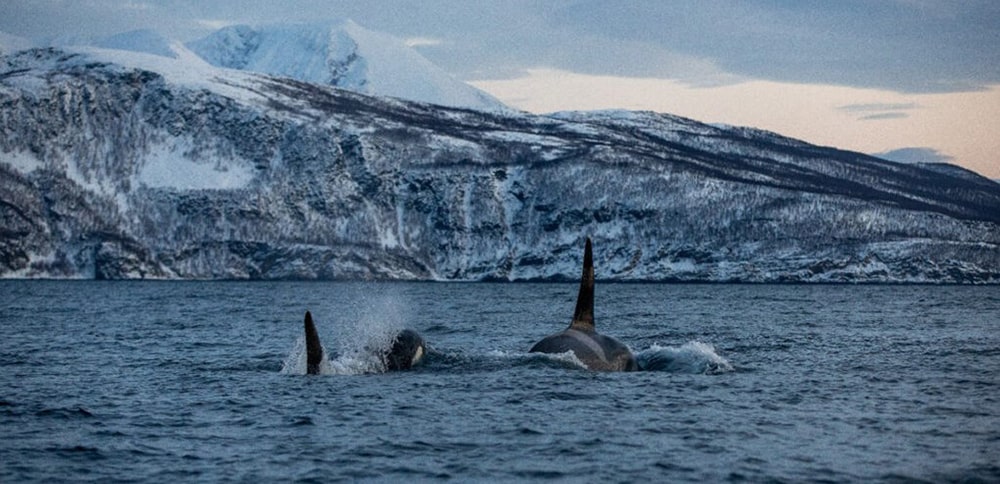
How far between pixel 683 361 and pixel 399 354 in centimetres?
957

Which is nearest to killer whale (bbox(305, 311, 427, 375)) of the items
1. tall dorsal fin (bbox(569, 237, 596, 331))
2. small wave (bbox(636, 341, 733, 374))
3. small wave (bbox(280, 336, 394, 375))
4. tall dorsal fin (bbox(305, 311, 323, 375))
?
tall dorsal fin (bbox(305, 311, 323, 375))

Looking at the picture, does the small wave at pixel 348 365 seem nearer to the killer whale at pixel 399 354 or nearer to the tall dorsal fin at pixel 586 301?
the killer whale at pixel 399 354

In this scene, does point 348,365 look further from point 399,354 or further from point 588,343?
point 588,343

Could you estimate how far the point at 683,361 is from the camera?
42.1 meters

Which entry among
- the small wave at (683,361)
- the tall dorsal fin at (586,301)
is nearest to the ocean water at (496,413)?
the small wave at (683,361)

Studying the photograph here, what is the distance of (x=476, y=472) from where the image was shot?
77.3ft

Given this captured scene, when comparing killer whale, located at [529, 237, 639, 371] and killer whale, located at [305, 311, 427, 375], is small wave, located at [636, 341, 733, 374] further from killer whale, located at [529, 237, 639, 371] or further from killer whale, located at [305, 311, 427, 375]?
killer whale, located at [305, 311, 427, 375]

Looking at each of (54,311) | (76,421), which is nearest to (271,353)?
(76,421)

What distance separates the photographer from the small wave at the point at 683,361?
41.5 m

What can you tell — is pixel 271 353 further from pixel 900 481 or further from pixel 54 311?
pixel 54 311

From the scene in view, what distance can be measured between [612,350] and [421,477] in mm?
17588

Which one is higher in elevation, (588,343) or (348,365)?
(588,343)

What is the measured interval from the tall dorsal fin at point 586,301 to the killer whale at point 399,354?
513cm

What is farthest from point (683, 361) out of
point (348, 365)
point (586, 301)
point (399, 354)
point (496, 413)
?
point (496, 413)
